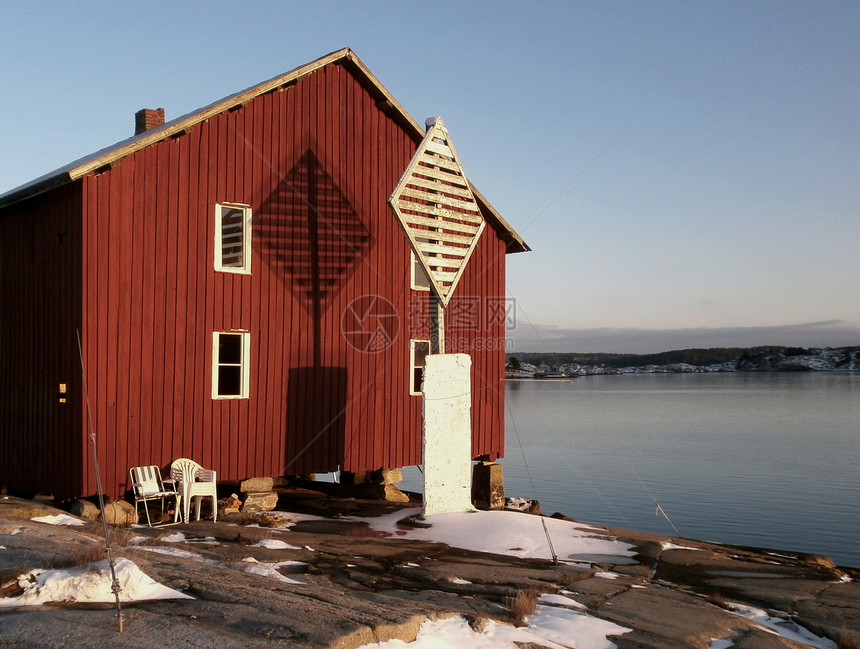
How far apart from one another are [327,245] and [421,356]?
3.94 metres

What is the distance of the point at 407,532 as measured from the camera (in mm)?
13922

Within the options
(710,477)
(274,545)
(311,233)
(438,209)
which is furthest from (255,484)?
(710,477)

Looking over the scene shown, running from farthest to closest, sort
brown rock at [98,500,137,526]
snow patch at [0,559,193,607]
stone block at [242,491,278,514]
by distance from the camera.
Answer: stone block at [242,491,278,514] < brown rock at [98,500,137,526] < snow patch at [0,559,193,607]

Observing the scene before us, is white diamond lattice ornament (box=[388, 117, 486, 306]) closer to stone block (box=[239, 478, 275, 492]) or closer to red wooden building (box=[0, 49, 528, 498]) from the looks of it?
red wooden building (box=[0, 49, 528, 498])

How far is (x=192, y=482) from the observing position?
1447cm

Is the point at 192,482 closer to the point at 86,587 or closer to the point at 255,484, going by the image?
the point at 255,484

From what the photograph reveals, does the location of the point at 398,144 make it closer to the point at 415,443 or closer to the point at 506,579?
the point at 415,443

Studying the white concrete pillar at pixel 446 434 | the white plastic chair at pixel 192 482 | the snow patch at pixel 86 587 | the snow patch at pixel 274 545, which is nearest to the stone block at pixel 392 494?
the white concrete pillar at pixel 446 434

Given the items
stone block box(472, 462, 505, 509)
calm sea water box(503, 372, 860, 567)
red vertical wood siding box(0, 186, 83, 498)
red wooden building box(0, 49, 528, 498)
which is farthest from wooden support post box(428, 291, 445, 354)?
calm sea water box(503, 372, 860, 567)

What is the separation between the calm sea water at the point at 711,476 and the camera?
2398 cm

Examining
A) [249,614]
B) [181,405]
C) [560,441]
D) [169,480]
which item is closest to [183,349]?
[181,405]

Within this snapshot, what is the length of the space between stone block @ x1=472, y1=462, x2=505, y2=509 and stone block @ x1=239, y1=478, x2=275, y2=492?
18.2ft

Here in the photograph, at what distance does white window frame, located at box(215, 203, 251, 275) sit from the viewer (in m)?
15.7

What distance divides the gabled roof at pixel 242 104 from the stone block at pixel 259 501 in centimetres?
660
